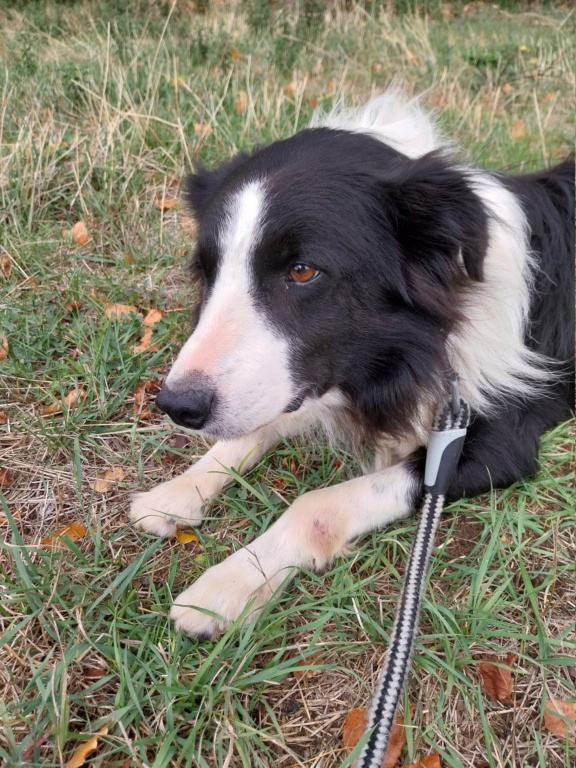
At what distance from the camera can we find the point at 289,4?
23.1ft

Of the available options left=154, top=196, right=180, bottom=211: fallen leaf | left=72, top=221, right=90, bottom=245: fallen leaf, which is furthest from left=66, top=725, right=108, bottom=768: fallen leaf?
left=154, top=196, right=180, bottom=211: fallen leaf

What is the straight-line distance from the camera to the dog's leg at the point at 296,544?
72.8 inches

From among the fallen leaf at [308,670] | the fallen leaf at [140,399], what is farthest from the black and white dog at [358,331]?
A: the fallen leaf at [140,399]

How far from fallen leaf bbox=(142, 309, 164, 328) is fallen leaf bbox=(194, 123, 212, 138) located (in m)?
1.92

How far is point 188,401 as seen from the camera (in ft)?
5.77

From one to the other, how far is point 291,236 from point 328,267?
160mm

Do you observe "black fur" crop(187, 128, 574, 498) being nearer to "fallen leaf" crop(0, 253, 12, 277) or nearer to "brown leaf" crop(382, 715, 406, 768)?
"brown leaf" crop(382, 715, 406, 768)

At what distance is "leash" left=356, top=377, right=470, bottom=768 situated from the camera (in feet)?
4.85

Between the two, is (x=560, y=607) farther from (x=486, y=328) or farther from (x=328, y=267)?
(x=328, y=267)

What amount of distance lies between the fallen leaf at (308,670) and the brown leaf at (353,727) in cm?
16

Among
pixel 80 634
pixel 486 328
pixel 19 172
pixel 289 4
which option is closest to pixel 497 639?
pixel 486 328

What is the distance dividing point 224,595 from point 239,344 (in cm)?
80

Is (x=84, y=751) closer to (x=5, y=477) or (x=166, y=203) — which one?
(x=5, y=477)

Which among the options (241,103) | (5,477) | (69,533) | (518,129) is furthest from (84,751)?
(518,129)
